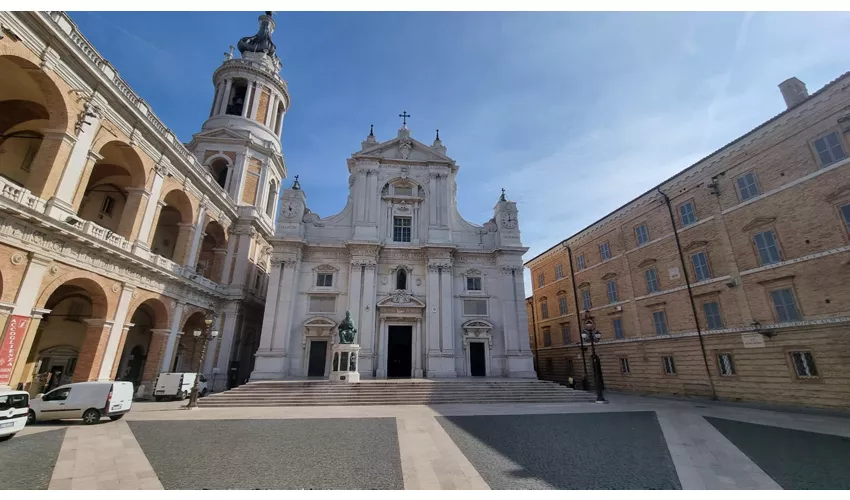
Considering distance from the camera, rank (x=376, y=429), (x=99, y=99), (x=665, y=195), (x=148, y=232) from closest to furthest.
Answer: (x=376, y=429) → (x=99, y=99) → (x=148, y=232) → (x=665, y=195)

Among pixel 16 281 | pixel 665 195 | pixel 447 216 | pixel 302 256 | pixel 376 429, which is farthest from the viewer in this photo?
pixel 447 216

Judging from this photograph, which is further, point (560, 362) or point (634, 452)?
point (560, 362)

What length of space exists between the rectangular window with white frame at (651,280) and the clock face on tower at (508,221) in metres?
9.69

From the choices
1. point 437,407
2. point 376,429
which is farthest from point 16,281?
point 437,407

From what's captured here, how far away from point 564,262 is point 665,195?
1046 centimetres

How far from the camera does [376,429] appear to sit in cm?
1099

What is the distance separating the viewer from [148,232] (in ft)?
63.2

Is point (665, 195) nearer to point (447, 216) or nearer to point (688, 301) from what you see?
point (688, 301)

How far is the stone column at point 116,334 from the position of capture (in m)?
16.5

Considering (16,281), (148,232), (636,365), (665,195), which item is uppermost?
(665,195)

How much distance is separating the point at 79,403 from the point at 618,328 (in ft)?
93.0

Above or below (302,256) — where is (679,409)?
below

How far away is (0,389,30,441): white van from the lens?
9.06 meters

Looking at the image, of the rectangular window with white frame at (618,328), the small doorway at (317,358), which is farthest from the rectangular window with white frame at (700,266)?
the small doorway at (317,358)
